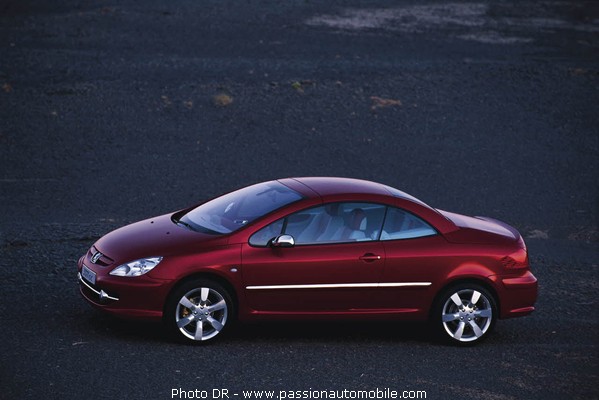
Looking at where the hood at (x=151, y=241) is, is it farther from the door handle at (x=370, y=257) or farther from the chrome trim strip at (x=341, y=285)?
the door handle at (x=370, y=257)

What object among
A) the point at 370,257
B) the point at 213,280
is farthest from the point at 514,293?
the point at 213,280

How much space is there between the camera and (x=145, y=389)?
7.94m

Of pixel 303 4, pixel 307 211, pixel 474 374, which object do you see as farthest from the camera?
pixel 303 4

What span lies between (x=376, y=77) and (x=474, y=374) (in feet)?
45.3

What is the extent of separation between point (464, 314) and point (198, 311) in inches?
109

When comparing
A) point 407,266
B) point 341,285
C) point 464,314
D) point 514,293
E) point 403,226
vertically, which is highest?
point 403,226

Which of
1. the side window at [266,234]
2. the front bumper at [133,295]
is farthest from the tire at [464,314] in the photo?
the front bumper at [133,295]

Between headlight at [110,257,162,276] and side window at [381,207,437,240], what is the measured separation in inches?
91.5

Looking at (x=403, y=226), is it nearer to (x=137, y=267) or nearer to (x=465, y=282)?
(x=465, y=282)

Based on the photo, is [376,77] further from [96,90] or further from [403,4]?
[403,4]

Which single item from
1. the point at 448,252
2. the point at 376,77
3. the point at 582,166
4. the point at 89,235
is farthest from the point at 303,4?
the point at 448,252

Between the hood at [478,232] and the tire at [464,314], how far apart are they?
0.49 meters

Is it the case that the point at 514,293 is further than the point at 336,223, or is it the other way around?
the point at 514,293

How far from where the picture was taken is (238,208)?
9.96 meters
